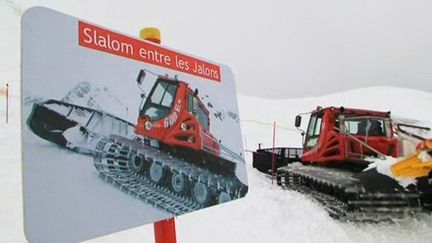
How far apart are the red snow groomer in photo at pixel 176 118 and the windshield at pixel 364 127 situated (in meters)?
6.07

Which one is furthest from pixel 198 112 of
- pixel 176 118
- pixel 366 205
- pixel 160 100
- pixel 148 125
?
pixel 366 205

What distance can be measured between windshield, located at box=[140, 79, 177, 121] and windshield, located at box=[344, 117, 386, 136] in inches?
247

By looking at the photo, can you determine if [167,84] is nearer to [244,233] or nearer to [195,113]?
[195,113]

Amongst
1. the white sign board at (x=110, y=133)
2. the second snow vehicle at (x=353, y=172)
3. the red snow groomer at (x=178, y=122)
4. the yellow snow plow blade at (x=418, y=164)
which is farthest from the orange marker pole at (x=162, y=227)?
the second snow vehicle at (x=353, y=172)

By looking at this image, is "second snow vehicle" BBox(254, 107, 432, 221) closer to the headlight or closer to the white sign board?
the white sign board

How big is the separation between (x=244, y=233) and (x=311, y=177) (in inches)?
102

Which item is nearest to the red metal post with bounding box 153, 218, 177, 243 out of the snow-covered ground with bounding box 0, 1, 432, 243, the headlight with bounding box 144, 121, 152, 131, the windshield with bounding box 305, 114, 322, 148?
the headlight with bounding box 144, 121, 152, 131

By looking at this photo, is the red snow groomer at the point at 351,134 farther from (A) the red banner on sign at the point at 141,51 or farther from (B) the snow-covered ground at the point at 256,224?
(A) the red banner on sign at the point at 141,51

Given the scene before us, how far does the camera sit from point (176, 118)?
1.92 m

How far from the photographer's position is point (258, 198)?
645 centimetres

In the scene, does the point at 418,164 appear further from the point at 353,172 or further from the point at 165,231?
the point at 165,231

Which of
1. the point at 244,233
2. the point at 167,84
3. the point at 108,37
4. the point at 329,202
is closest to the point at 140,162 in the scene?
the point at 167,84

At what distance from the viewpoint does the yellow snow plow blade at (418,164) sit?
4.20 m

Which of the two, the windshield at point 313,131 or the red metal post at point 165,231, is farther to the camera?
the windshield at point 313,131
